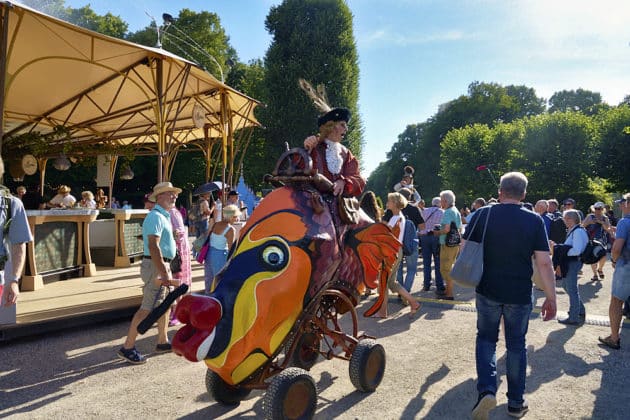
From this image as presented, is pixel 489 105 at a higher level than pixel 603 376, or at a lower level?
higher

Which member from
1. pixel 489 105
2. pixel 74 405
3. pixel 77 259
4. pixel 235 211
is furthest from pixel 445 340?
pixel 489 105

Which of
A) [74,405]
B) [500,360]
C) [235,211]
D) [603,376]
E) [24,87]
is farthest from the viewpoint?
[24,87]

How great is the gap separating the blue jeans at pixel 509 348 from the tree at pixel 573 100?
4949 centimetres

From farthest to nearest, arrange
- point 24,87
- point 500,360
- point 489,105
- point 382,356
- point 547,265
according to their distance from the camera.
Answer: point 489,105
point 24,87
point 500,360
point 382,356
point 547,265

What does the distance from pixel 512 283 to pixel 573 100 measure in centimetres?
5219

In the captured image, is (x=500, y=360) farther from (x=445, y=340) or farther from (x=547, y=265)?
(x=547, y=265)

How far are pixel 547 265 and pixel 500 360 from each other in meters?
1.83

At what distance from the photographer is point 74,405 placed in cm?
346

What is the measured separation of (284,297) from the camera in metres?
3.04

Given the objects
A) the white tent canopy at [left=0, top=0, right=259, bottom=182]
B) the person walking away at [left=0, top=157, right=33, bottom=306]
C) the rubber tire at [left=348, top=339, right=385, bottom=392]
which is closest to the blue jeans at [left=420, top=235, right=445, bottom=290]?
the rubber tire at [left=348, top=339, right=385, bottom=392]

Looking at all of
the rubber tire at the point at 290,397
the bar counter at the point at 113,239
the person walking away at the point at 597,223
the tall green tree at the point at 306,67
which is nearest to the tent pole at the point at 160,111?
the bar counter at the point at 113,239

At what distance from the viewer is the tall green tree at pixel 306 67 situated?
2288 centimetres

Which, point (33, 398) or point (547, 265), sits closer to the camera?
point (547, 265)

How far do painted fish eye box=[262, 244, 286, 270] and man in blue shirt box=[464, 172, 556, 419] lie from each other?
150 cm
